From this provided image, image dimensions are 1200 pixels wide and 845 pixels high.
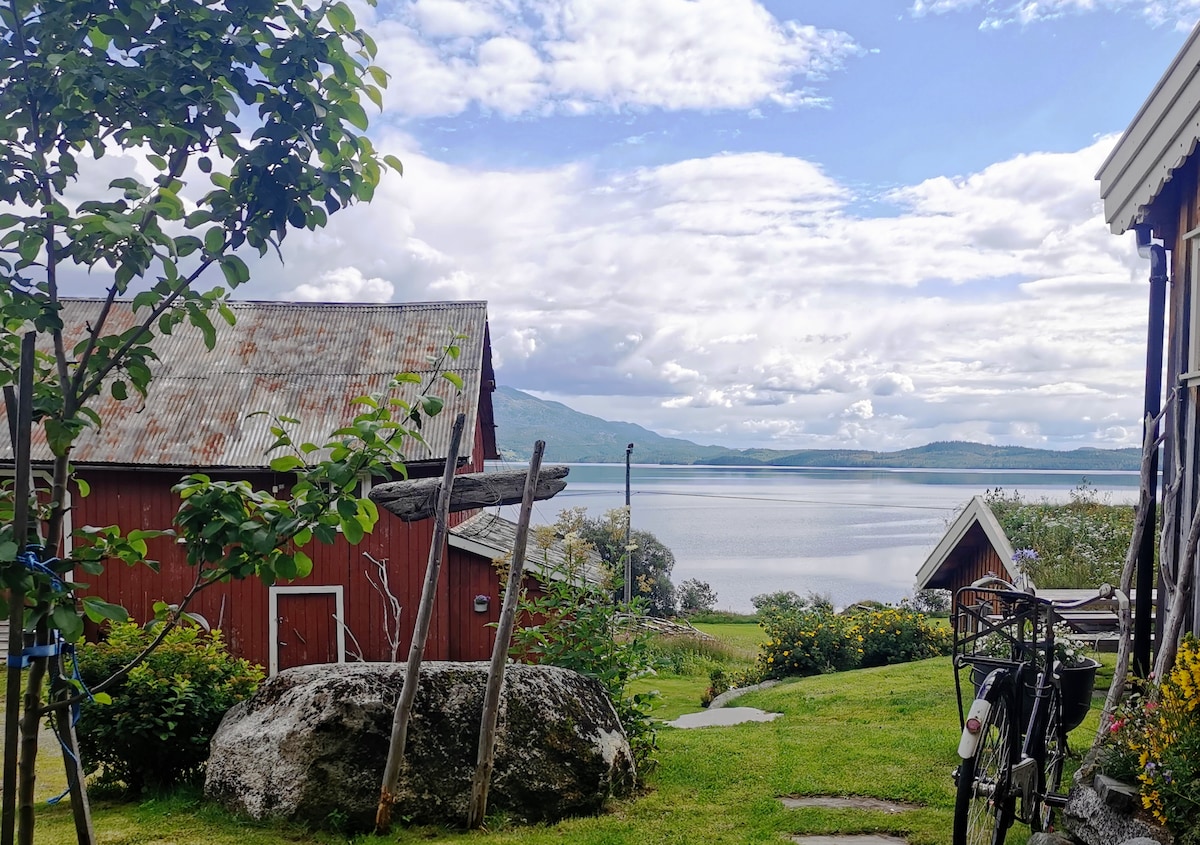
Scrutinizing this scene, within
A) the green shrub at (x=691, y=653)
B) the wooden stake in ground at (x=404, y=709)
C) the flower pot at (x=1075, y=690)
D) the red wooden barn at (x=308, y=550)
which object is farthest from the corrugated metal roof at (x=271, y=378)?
the green shrub at (x=691, y=653)

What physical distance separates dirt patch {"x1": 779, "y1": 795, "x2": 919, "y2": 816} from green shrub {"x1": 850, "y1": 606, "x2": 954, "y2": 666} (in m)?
9.14

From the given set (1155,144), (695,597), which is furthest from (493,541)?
(695,597)

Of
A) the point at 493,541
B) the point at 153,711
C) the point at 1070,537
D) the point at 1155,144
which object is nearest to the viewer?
the point at 1155,144

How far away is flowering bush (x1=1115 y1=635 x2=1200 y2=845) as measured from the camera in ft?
14.1

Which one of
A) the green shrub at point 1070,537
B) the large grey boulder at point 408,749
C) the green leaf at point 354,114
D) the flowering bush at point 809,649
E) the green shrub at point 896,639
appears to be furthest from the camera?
the green shrub at point 896,639

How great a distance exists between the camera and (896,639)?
1568cm

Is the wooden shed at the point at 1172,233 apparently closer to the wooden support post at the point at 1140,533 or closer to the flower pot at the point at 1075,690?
the wooden support post at the point at 1140,533

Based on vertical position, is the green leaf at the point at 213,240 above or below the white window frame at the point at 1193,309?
below

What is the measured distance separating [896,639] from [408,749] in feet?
38.1

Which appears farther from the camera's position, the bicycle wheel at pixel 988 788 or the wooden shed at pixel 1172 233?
→ the wooden shed at pixel 1172 233

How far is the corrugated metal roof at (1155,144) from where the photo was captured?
566 cm

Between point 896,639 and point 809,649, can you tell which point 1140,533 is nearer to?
point 809,649

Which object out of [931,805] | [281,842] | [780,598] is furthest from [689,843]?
[780,598]

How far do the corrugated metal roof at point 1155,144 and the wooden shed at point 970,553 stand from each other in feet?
24.3
